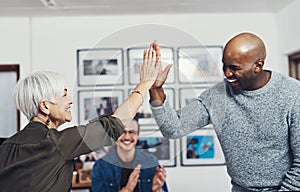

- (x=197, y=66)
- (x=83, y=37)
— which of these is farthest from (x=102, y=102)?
(x=83, y=37)

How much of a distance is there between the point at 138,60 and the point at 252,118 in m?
0.39

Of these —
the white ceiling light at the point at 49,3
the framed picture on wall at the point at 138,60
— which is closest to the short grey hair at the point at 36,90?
the framed picture on wall at the point at 138,60

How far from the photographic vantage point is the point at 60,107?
1.29 meters

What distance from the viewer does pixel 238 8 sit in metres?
3.31

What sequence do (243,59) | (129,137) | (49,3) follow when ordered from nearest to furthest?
(243,59), (129,137), (49,3)

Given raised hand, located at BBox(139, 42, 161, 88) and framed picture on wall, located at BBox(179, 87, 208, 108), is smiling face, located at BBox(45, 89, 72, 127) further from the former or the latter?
framed picture on wall, located at BBox(179, 87, 208, 108)

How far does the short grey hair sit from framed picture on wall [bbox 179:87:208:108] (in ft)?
1.24

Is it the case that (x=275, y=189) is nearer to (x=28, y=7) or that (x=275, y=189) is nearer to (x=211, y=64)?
(x=211, y=64)

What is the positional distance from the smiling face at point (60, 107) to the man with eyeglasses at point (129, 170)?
187 millimetres

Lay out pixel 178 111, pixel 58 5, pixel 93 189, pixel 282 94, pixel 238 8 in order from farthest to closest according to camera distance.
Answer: pixel 238 8 → pixel 58 5 → pixel 93 189 → pixel 178 111 → pixel 282 94

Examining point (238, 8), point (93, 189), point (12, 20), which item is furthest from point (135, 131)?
point (12, 20)

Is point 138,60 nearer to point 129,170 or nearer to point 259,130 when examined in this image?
point 259,130

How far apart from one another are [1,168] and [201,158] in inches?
93.2

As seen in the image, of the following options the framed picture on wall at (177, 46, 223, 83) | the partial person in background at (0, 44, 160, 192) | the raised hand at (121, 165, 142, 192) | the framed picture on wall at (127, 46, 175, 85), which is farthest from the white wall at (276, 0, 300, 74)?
the partial person in background at (0, 44, 160, 192)
